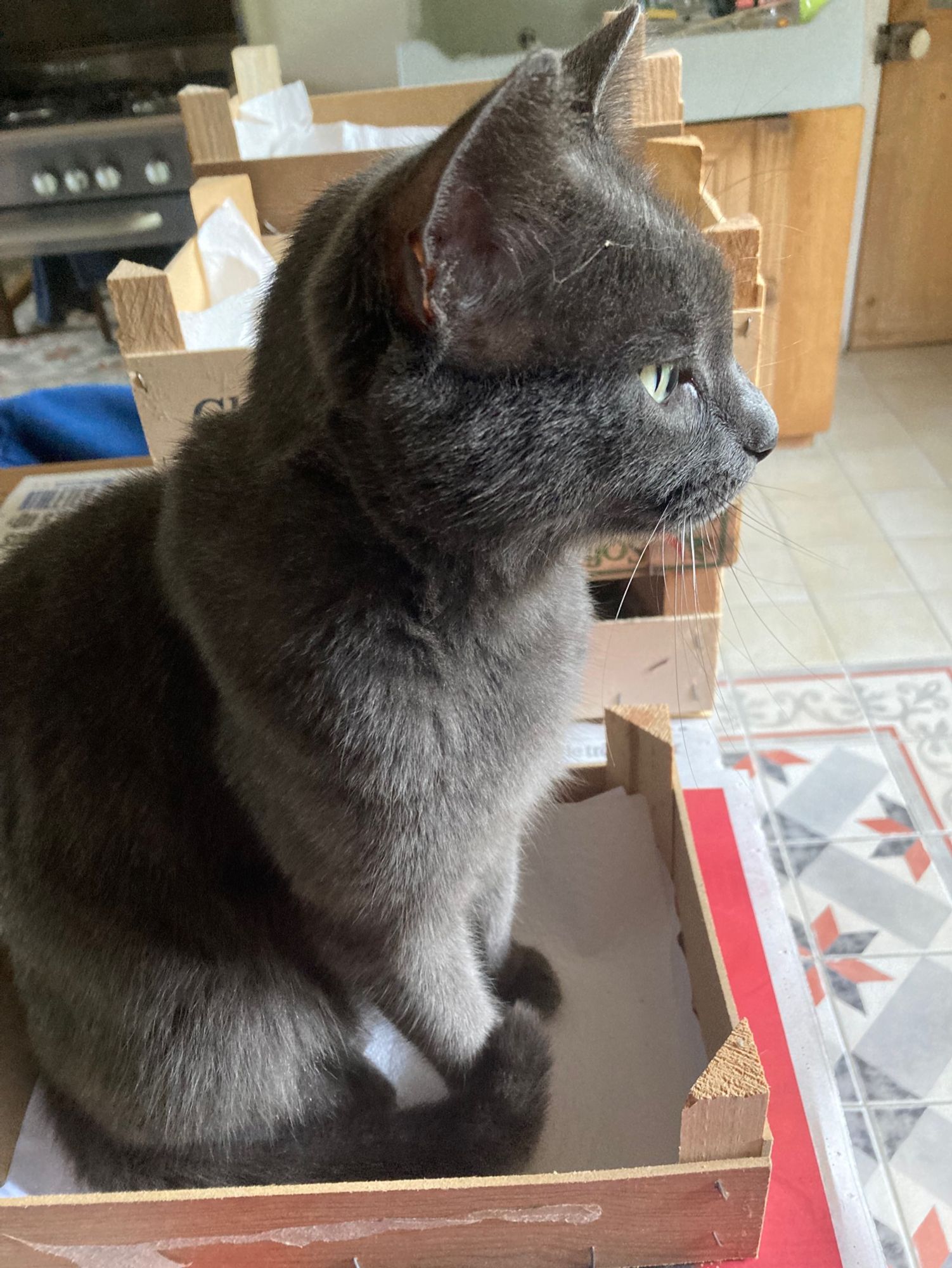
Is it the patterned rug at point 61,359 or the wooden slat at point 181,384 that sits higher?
the wooden slat at point 181,384

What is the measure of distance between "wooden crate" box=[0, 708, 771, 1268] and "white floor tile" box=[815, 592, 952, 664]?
31.5 inches

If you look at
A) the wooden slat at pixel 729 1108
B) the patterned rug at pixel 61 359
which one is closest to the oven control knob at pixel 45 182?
the patterned rug at pixel 61 359

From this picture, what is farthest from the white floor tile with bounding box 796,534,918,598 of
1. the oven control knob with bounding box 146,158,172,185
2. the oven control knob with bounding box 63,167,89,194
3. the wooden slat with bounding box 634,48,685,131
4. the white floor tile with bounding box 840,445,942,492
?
the oven control knob with bounding box 63,167,89,194

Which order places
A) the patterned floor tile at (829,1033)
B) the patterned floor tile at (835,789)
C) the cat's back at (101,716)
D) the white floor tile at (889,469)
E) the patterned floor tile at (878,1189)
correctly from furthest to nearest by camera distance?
the white floor tile at (889,469) < the patterned floor tile at (835,789) < the patterned floor tile at (829,1033) < the patterned floor tile at (878,1189) < the cat's back at (101,716)

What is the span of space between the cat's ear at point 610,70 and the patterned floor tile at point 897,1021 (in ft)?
2.38

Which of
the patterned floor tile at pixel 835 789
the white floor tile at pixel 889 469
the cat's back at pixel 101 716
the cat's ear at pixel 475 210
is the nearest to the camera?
the cat's ear at pixel 475 210

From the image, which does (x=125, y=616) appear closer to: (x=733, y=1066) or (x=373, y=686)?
(x=373, y=686)

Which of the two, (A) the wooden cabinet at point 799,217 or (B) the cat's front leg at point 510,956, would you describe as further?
(A) the wooden cabinet at point 799,217

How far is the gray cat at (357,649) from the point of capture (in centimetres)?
43

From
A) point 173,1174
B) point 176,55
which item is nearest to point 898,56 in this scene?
point 176,55

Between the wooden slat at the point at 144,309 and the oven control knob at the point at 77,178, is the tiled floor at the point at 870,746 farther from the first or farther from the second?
the oven control knob at the point at 77,178

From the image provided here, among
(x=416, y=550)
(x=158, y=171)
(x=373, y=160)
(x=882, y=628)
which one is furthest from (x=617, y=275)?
(x=158, y=171)

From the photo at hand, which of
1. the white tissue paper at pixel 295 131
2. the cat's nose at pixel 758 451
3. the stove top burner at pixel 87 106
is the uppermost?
the white tissue paper at pixel 295 131

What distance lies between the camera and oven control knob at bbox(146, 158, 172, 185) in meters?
2.04
